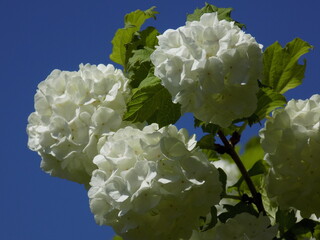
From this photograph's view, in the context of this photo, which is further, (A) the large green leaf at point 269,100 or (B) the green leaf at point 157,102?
(A) the large green leaf at point 269,100

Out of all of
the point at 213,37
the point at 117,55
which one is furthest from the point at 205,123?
the point at 117,55

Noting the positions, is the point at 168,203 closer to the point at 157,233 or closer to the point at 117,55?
the point at 157,233

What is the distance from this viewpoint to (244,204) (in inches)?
125

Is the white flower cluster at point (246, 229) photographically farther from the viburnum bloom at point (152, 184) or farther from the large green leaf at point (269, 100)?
the large green leaf at point (269, 100)

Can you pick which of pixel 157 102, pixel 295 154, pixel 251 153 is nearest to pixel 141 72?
pixel 157 102

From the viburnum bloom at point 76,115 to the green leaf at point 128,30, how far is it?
7.8 inches

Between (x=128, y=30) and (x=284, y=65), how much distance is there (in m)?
0.73

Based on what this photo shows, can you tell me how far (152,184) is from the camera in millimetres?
2627

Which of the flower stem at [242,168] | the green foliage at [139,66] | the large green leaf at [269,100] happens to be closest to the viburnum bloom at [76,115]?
the green foliage at [139,66]

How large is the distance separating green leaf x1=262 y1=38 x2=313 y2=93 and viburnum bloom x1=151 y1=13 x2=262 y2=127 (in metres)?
0.50

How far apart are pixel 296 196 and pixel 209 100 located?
1.96 feet

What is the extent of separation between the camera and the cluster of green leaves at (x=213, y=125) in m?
2.86

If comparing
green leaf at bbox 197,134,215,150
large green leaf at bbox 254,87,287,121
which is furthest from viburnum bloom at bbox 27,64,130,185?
large green leaf at bbox 254,87,287,121

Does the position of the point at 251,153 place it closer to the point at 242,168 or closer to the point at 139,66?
the point at 242,168
